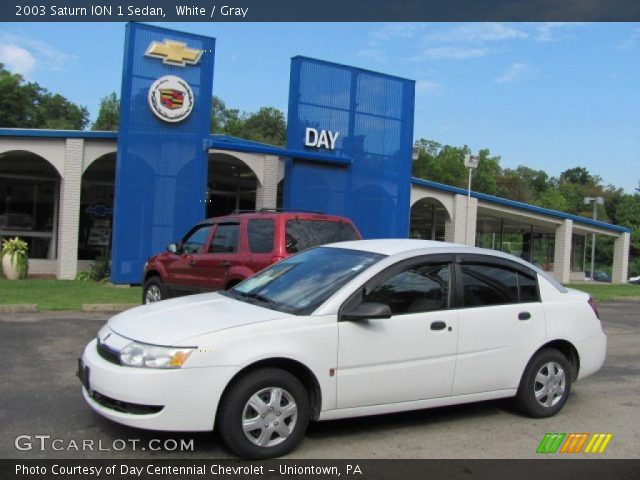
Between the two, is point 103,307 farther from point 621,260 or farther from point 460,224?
point 621,260

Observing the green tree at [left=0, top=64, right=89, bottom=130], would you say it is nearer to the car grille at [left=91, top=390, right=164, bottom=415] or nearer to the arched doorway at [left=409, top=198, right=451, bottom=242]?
the arched doorway at [left=409, top=198, right=451, bottom=242]

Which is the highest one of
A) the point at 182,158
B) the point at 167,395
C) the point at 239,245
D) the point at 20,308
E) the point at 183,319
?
the point at 182,158

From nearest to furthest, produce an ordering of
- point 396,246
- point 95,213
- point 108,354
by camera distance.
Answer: point 108,354 → point 396,246 → point 95,213

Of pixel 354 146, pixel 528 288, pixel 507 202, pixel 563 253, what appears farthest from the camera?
pixel 563 253

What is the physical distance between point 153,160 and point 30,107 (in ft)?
157

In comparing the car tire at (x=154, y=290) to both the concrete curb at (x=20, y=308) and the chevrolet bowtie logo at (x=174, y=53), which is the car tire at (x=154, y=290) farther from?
the chevrolet bowtie logo at (x=174, y=53)

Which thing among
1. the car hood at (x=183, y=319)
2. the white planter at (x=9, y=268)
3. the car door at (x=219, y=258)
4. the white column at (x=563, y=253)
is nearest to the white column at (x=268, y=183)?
the white planter at (x=9, y=268)

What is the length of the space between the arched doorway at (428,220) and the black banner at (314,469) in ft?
78.4

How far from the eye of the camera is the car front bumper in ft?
13.9

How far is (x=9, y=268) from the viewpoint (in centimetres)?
1755

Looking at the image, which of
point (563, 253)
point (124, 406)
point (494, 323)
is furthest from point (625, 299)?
point (124, 406)

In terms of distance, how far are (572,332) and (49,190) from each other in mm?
21381

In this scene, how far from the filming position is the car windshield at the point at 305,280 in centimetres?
505

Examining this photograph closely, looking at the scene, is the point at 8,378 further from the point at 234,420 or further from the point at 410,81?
the point at 410,81
